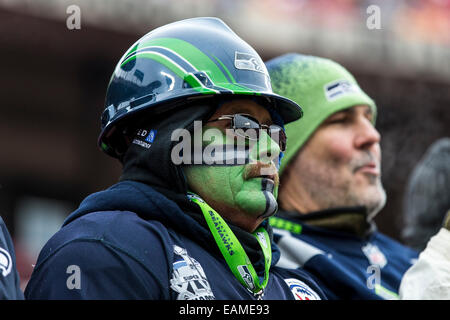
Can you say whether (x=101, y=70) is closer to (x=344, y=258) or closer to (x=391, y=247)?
(x=391, y=247)

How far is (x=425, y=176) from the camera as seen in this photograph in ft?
16.1

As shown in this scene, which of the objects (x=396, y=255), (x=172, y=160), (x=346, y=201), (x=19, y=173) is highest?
(x=172, y=160)

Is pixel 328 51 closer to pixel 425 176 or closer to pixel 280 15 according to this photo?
pixel 280 15

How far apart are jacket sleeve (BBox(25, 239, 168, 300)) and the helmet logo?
860 millimetres

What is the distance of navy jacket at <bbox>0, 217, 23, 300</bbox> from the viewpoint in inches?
87.4

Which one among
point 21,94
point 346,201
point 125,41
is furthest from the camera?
point 21,94

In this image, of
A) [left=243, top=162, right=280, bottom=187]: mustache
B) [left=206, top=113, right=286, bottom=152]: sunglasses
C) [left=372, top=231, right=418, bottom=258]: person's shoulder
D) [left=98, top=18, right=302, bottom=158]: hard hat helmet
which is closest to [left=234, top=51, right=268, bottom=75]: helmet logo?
[left=98, top=18, right=302, bottom=158]: hard hat helmet

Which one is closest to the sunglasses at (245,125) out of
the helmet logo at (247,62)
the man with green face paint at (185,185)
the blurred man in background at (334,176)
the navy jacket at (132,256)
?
the man with green face paint at (185,185)

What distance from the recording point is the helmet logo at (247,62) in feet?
9.67

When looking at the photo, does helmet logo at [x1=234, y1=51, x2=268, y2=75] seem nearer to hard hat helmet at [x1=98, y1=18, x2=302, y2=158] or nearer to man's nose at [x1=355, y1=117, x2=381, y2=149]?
hard hat helmet at [x1=98, y1=18, x2=302, y2=158]

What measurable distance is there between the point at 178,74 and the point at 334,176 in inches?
60.7

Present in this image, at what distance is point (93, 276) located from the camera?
2396mm

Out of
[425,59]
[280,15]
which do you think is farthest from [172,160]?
[425,59]
